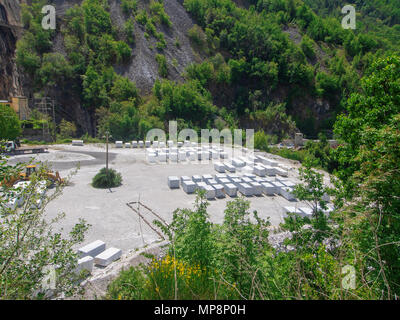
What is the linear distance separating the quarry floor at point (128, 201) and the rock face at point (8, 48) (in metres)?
26.7

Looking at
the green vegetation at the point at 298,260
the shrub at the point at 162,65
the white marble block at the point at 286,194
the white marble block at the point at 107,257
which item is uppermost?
the shrub at the point at 162,65

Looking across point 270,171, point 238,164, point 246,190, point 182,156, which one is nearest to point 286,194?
point 246,190

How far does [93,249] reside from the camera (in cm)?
951

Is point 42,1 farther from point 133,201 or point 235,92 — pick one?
point 133,201

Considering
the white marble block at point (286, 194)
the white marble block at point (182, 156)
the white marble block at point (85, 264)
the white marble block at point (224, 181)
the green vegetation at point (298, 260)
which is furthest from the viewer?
the white marble block at point (182, 156)

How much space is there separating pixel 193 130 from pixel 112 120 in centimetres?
1158

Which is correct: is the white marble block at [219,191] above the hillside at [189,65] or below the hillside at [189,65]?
below

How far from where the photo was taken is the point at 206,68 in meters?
51.8

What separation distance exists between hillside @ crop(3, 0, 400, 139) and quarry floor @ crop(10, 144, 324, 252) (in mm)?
14652

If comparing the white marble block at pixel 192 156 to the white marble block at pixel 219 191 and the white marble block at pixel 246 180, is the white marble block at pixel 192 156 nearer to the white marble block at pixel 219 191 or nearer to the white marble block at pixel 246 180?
the white marble block at pixel 246 180

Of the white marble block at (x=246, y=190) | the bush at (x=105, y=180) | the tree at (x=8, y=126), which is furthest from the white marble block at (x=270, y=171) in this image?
the tree at (x=8, y=126)

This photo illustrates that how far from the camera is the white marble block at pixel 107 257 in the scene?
29.8 ft

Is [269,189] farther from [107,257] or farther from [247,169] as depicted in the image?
[107,257]

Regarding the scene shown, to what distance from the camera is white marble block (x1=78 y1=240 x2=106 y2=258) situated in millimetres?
9295
